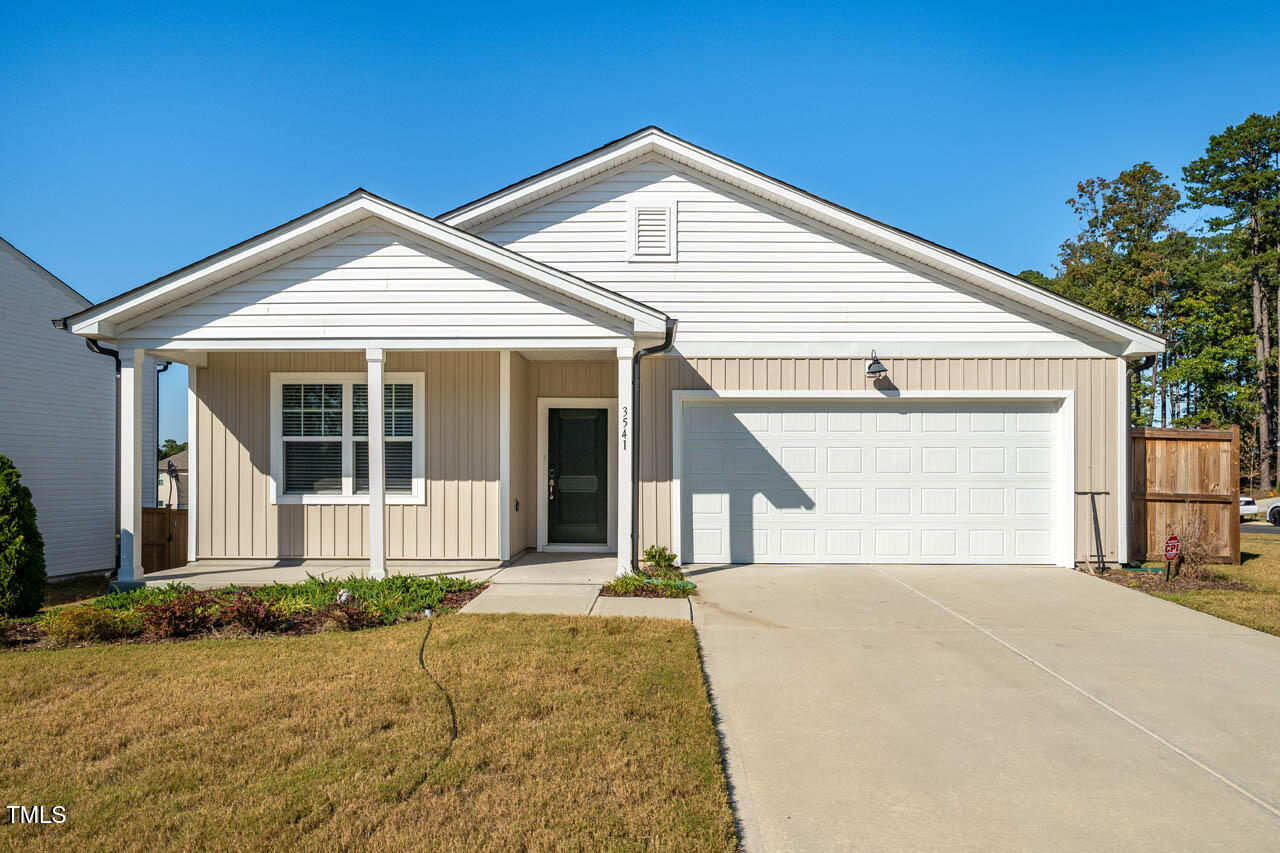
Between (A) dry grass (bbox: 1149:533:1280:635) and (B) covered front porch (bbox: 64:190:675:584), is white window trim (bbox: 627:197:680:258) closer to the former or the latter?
(B) covered front porch (bbox: 64:190:675:584)

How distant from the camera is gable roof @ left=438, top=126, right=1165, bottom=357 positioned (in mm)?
9398

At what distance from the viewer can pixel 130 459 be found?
8.09 meters

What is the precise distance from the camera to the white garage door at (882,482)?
9672 mm

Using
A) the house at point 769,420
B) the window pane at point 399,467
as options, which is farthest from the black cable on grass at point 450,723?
the window pane at point 399,467

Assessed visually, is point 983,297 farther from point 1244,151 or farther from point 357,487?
point 1244,151

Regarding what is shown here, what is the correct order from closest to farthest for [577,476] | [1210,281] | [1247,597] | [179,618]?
[179,618], [1247,597], [577,476], [1210,281]

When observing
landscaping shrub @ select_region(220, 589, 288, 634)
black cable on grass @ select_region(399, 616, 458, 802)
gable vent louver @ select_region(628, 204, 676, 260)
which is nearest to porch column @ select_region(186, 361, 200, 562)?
landscaping shrub @ select_region(220, 589, 288, 634)

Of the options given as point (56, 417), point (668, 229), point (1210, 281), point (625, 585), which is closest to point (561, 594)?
point (625, 585)

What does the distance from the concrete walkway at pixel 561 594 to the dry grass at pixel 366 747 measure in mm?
1123

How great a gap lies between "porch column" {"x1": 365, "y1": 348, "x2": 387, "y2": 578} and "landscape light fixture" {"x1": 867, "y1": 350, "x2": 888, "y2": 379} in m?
6.03

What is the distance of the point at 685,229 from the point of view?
32.7 ft

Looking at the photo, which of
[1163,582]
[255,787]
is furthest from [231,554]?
[1163,582]

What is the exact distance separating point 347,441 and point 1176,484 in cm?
1108

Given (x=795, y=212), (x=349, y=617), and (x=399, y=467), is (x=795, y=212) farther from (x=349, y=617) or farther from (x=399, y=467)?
(x=349, y=617)
